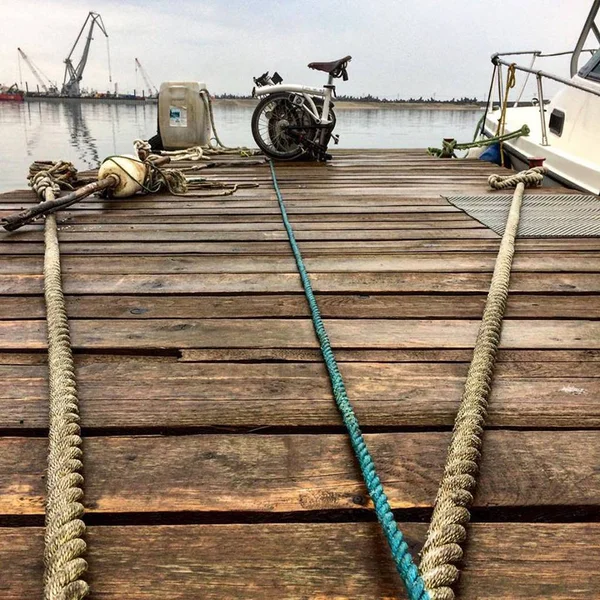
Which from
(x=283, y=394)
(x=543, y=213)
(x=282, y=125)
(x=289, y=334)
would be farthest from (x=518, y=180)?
(x=283, y=394)

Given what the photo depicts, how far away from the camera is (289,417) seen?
4.30 feet

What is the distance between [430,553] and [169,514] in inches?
17.5

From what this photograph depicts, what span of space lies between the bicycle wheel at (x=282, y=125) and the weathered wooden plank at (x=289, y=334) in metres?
4.68

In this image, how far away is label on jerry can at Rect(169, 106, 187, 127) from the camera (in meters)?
8.02

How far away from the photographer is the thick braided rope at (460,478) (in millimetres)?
864

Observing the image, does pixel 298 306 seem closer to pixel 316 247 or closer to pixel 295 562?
pixel 316 247

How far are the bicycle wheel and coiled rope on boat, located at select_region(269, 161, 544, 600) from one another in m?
4.75

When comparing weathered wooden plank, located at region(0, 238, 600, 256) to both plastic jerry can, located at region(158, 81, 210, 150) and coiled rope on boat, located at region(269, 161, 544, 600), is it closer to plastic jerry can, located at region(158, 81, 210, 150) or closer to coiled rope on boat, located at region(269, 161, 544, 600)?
coiled rope on boat, located at region(269, 161, 544, 600)

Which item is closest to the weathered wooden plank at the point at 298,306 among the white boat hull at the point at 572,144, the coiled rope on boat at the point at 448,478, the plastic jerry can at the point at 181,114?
the coiled rope on boat at the point at 448,478

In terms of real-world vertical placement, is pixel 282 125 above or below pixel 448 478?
above

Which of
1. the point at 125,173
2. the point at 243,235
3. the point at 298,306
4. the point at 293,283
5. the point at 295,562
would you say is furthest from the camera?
the point at 125,173

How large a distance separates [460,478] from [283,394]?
0.50 m

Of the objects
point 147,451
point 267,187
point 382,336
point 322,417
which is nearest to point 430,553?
point 322,417

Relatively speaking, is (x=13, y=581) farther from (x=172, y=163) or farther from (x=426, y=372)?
(x=172, y=163)
